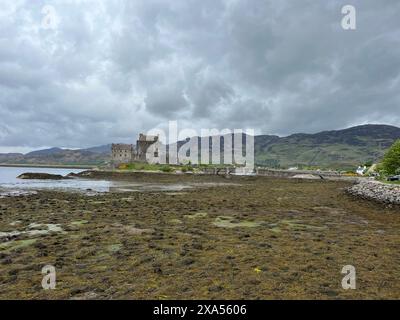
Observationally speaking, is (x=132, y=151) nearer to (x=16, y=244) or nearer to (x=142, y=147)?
(x=142, y=147)

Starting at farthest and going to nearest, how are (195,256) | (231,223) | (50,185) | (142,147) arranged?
(142,147) → (50,185) → (231,223) → (195,256)

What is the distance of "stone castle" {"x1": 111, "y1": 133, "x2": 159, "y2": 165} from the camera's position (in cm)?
12031

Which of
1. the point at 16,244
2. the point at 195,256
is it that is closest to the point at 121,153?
the point at 16,244

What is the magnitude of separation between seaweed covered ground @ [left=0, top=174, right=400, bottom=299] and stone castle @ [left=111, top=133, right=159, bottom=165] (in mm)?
105838

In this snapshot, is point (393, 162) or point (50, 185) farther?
point (393, 162)

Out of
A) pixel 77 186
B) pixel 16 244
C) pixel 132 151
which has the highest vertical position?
pixel 132 151

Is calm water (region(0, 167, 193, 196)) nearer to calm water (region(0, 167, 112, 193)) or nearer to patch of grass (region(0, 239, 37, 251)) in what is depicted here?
calm water (region(0, 167, 112, 193))

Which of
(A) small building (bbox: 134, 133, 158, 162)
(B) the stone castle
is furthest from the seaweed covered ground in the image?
(A) small building (bbox: 134, 133, 158, 162)

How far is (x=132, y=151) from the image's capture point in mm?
123562

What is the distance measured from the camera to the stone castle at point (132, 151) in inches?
4737

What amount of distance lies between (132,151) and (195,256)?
118 metres

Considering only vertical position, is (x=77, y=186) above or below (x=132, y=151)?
below

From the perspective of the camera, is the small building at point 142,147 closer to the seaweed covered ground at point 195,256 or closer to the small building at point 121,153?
the small building at point 121,153
